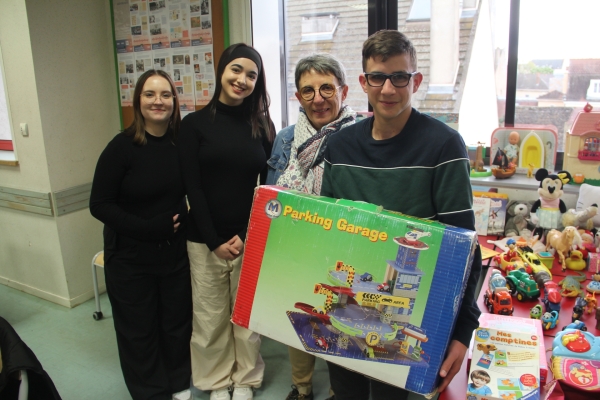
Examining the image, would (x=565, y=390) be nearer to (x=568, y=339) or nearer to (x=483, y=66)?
(x=568, y=339)

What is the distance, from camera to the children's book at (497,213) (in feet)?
7.34

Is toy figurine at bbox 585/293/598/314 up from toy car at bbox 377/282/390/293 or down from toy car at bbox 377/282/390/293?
down

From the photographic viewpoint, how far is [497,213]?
7.37ft

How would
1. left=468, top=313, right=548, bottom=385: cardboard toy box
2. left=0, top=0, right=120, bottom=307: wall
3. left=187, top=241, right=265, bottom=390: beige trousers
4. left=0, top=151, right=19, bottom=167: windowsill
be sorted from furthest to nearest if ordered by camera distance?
left=0, top=151, right=19, bottom=167: windowsill, left=0, top=0, right=120, bottom=307: wall, left=187, top=241, right=265, bottom=390: beige trousers, left=468, top=313, right=548, bottom=385: cardboard toy box

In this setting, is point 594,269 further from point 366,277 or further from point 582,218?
point 366,277

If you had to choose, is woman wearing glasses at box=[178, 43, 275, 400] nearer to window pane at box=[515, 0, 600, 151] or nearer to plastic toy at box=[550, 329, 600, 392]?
plastic toy at box=[550, 329, 600, 392]

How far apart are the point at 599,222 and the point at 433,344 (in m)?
1.54

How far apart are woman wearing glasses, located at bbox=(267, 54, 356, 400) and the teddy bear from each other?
1.11m

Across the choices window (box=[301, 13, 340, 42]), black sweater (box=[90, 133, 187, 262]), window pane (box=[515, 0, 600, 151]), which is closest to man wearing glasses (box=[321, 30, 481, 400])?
black sweater (box=[90, 133, 187, 262])

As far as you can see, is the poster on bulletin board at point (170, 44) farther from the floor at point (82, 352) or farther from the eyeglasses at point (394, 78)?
the eyeglasses at point (394, 78)

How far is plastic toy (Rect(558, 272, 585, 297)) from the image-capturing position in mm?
1615

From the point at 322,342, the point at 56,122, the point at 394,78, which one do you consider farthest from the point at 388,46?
the point at 56,122

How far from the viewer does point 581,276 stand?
175cm

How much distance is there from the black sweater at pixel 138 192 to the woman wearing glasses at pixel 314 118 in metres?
0.50
